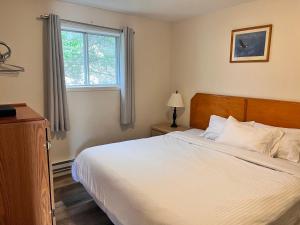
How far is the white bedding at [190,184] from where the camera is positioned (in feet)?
4.57

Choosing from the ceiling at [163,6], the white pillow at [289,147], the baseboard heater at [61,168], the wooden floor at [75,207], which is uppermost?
the ceiling at [163,6]

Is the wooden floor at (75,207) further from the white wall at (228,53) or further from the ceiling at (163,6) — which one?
the ceiling at (163,6)

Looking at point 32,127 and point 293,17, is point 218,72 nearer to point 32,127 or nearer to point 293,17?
point 293,17

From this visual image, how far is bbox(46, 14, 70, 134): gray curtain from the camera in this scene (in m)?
2.73

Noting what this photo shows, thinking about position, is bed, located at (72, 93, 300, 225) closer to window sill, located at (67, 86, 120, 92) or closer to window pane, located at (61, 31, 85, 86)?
window sill, located at (67, 86, 120, 92)

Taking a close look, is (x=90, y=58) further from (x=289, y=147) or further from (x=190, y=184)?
(x=289, y=147)

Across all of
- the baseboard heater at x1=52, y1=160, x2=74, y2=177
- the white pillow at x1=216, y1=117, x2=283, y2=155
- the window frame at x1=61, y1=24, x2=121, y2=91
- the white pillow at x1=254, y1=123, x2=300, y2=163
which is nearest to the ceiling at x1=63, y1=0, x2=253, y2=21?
the window frame at x1=61, y1=24, x2=121, y2=91

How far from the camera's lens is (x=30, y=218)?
1111 mm

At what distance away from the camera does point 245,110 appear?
2.96 m

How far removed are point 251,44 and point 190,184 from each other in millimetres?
2071

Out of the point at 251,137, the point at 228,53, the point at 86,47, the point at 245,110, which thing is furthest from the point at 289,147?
the point at 86,47

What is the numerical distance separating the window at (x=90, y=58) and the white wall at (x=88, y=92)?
18cm

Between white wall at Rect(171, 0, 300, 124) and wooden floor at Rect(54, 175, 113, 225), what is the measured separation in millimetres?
2107

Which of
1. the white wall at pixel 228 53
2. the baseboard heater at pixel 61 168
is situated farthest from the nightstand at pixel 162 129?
the baseboard heater at pixel 61 168
